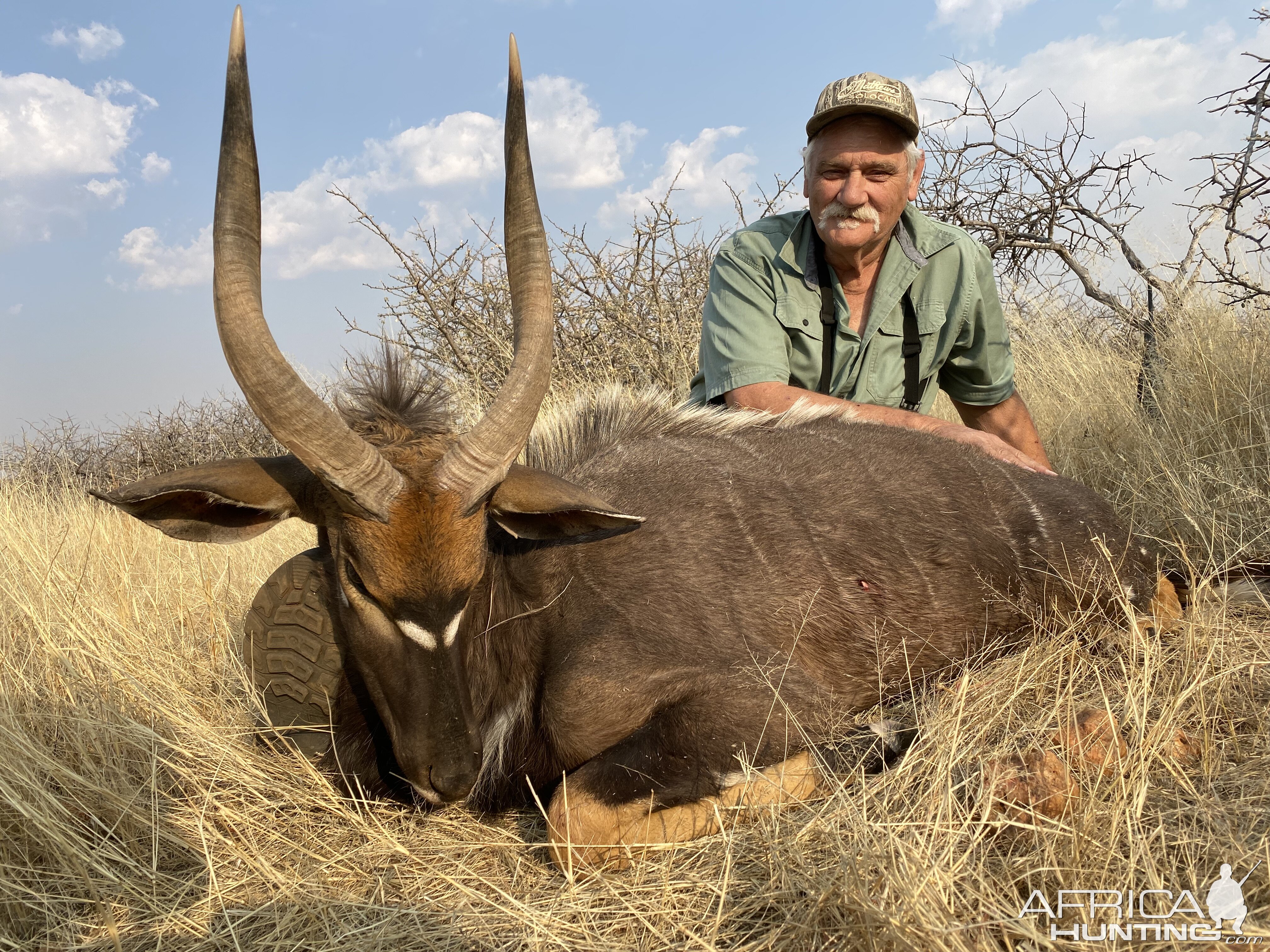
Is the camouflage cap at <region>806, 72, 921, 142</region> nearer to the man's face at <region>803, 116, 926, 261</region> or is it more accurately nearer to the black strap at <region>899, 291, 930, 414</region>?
the man's face at <region>803, 116, 926, 261</region>

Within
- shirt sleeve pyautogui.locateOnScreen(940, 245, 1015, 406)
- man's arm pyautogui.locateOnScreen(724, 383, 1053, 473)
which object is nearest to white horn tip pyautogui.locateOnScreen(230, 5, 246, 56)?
man's arm pyautogui.locateOnScreen(724, 383, 1053, 473)

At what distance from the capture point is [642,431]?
14.1 feet

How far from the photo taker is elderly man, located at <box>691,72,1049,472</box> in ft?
17.4

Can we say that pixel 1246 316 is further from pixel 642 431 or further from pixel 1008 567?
pixel 642 431

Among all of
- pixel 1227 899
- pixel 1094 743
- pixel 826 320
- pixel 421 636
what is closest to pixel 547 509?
pixel 421 636

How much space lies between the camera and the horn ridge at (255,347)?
2.69 meters

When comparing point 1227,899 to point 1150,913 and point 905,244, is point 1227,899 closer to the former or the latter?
point 1150,913

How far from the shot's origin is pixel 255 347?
2754 millimetres

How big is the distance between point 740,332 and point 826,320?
54cm

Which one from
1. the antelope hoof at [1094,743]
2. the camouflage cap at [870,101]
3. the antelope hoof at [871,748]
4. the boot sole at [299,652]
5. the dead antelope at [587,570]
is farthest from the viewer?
the camouflage cap at [870,101]

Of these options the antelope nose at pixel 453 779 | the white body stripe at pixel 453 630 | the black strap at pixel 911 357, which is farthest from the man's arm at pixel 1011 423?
the antelope nose at pixel 453 779

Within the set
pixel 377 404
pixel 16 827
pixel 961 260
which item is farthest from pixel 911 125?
pixel 16 827

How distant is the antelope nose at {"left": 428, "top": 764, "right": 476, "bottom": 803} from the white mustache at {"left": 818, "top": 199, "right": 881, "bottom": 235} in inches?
144

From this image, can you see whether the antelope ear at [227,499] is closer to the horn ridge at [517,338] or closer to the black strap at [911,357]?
the horn ridge at [517,338]
